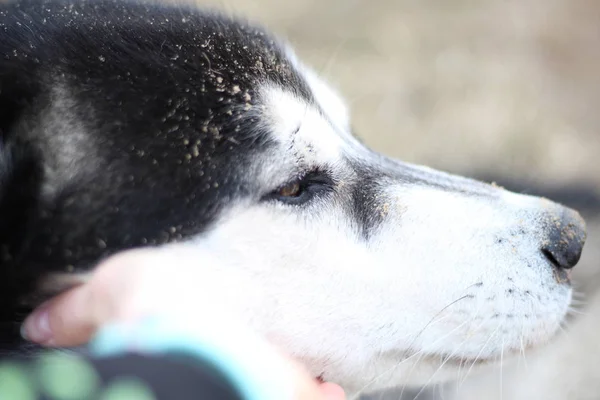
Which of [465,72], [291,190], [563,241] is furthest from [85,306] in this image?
[465,72]

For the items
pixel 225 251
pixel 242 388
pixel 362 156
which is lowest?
pixel 242 388

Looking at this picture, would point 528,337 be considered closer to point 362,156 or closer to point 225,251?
point 362,156

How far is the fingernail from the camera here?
1.50 meters

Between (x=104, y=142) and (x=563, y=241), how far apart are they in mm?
1161

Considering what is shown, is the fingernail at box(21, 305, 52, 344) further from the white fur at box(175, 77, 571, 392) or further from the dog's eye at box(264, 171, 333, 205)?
the dog's eye at box(264, 171, 333, 205)

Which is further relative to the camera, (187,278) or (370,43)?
(370,43)

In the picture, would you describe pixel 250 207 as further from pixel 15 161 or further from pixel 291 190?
pixel 15 161

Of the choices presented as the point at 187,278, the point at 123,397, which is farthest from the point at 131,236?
the point at 123,397

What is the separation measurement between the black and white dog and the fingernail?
1.7 inches

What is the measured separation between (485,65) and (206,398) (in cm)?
472

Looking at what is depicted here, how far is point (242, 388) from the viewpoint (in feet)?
3.95

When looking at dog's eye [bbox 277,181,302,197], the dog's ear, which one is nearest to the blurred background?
dog's eye [bbox 277,181,302,197]

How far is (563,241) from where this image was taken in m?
1.81

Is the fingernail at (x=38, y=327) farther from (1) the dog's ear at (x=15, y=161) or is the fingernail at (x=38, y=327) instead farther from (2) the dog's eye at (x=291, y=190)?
(2) the dog's eye at (x=291, y=190)
